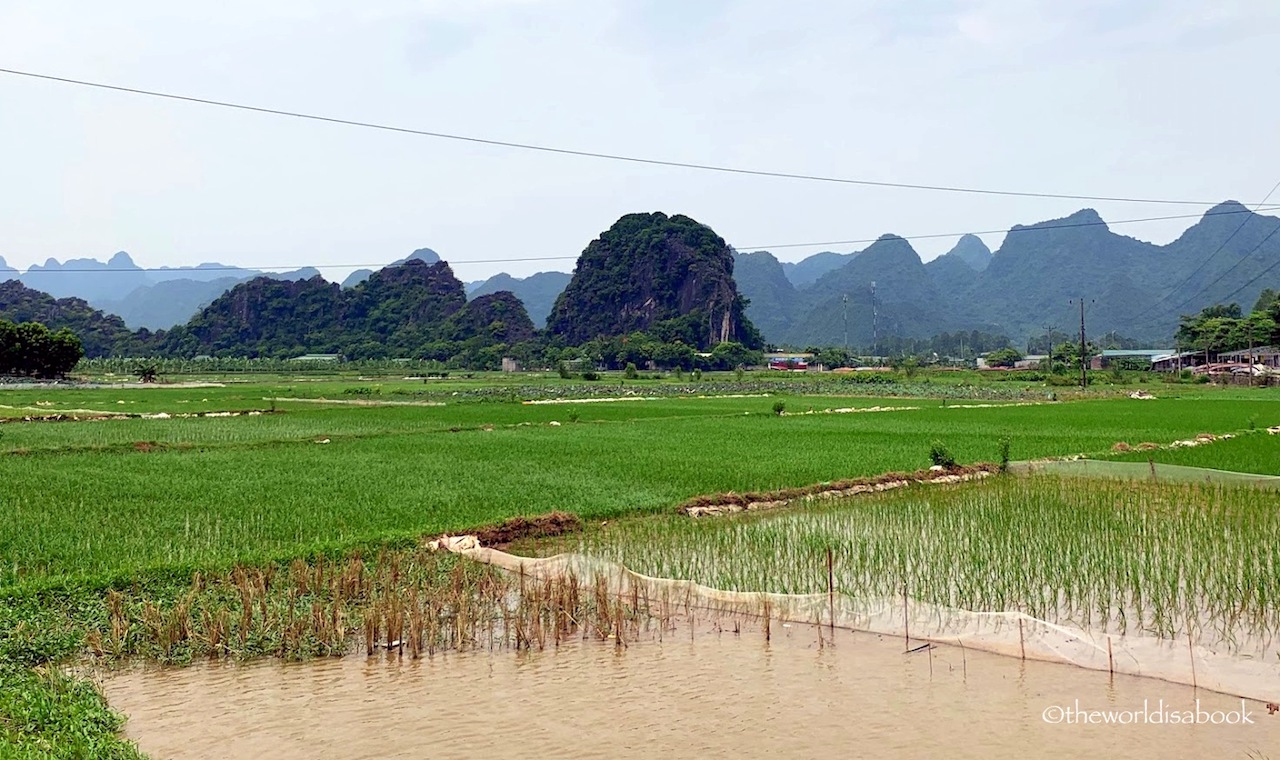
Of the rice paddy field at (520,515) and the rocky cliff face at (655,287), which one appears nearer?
the rice paddy field at (520,515)

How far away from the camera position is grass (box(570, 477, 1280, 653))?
5879 mm

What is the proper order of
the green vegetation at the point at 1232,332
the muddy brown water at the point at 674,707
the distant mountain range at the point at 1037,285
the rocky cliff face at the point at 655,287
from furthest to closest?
the distant mountain range at the point at 1037,285 → the rocky cliff face at the point at 655,287 → the green vegetation at the point at 1232,332 → the muddy brown water at the point at 674,707

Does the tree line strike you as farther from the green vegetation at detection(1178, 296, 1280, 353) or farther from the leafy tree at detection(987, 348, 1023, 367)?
the green vegetation at detection(1178, 296, 1280, 353)

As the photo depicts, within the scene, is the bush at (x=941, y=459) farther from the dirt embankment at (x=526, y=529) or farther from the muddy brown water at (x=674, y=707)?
the muddy brown water at (x=674, y=707)

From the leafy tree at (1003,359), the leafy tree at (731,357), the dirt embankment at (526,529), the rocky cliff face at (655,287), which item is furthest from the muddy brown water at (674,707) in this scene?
the rocky cliff face at (655,287)

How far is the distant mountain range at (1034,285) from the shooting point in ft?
461

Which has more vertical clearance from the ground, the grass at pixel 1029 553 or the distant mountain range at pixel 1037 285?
the distant mountain range at pixel 1037 285

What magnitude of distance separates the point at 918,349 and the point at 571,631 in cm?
11572

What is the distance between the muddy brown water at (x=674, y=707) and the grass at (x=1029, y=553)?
47.2 inches

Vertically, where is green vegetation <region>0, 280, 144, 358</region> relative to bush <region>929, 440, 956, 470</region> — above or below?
above

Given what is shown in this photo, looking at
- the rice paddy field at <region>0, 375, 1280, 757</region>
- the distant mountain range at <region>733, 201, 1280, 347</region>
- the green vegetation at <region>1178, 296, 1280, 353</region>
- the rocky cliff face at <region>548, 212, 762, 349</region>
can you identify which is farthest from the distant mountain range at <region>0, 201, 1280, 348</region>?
the rice paddy field at <region>0, 375, 1280, 757</region>

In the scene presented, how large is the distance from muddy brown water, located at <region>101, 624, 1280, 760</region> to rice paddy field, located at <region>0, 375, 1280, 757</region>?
0.40 m

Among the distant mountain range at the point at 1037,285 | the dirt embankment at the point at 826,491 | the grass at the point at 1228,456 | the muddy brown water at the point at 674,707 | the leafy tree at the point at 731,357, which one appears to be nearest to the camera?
the muddy brown water at the point at 674,707

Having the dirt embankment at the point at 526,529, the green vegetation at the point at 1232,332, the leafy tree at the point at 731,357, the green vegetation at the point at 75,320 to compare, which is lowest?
the dirt embankment at the point at 526,529
